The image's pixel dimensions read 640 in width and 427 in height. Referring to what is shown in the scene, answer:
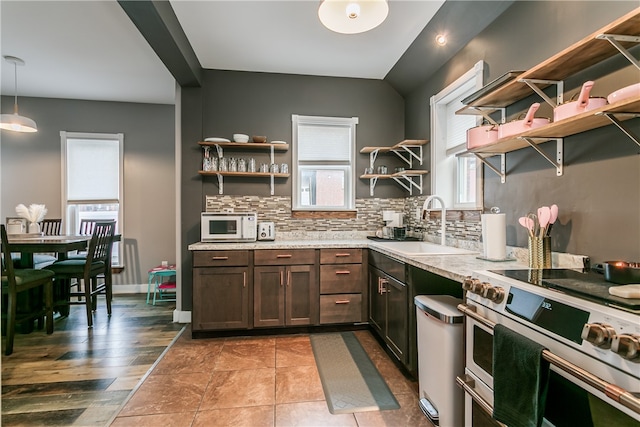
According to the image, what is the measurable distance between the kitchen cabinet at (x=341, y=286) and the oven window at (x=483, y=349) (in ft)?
5.42

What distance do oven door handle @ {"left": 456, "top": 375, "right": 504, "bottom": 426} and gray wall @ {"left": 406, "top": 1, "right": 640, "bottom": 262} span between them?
2.81 feet

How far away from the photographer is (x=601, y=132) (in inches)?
57.5

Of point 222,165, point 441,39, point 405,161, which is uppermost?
point 441,39

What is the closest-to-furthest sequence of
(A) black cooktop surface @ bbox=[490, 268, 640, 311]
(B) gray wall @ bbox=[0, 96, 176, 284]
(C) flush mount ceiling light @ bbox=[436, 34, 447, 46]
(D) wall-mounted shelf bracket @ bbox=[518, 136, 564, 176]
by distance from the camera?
(A) black cooktop surface @ bbox=[490, 268, 640, 311] < (D) wall-mounted shelf bracket @ bbox=[518, 136, 564, 176] < (C) flush mount ceiling light @ bbox=[436, 34, 447, 46] < (B) gray wall @ bbox=[0, 96, 176, 284]

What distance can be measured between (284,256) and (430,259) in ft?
4.62

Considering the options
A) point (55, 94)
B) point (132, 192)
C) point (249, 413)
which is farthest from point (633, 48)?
point (55, 94)

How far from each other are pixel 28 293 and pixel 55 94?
2.79 metres

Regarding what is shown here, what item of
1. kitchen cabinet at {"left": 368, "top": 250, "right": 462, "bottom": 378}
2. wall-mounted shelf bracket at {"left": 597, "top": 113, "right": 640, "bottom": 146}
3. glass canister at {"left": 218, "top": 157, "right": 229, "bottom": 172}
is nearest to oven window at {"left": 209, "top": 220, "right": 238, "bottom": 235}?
glass canister at {"left": 218, "top": 157, "right": 229, "bottom": 172}

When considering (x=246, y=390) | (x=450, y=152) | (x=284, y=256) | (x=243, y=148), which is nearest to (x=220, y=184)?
(x=243, y=148)

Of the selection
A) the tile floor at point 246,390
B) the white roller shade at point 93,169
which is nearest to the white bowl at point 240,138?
the tile floor at point 246,390

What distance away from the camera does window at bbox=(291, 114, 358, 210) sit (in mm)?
3580

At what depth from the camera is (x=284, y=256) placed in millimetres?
2928

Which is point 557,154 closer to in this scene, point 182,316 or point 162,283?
point 182,316

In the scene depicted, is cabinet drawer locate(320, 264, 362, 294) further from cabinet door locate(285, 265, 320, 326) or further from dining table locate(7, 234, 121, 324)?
dining table locate(7, 234, 121, 324)
